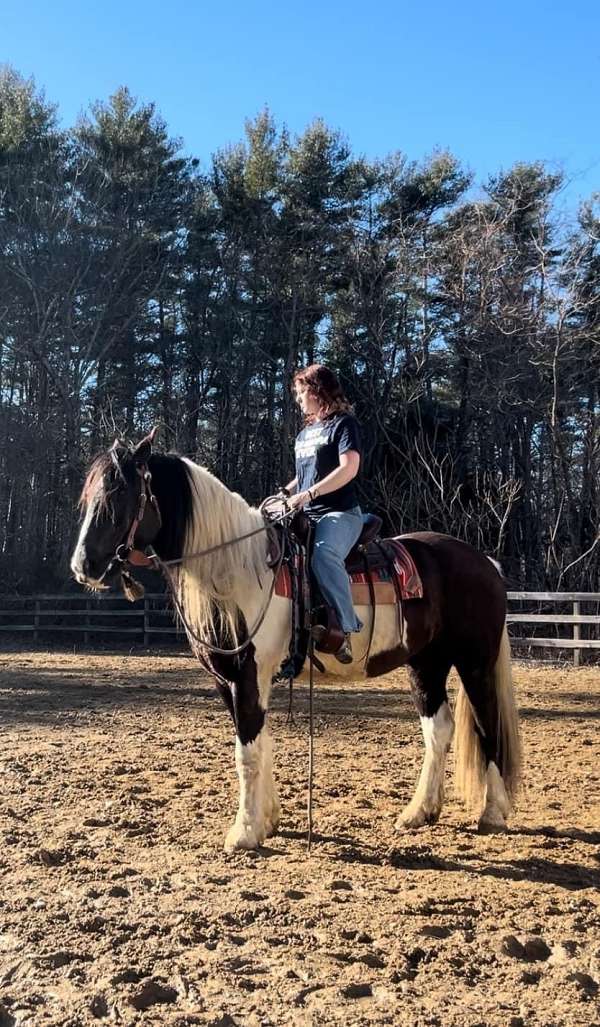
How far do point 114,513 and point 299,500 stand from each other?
0.98 m

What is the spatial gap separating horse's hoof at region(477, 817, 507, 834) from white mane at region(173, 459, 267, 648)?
1859mm

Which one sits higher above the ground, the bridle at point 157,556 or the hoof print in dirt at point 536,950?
the bridle at point 157,556

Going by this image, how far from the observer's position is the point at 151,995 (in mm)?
2523

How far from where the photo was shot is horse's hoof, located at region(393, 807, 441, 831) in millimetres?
4453

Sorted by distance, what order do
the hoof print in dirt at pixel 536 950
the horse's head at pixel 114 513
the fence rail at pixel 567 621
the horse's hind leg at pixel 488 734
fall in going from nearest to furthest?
the hoof print in dirt at pixel 536 950 → the horse's head at pixel 114 513 → the horse's hind leg at pixel 488 734 → the fence rail at pixel 567 621

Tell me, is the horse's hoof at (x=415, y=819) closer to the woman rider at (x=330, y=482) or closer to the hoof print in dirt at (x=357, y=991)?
the woman rider at (x=330, y=482)

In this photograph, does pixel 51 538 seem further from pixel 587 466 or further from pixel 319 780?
pixel 319 780

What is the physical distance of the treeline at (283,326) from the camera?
59.8 ft

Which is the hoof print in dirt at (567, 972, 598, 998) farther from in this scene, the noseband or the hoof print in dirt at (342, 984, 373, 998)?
the noseband

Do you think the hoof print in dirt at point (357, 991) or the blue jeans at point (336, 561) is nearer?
the hoof print in dirt at point (357, 991)

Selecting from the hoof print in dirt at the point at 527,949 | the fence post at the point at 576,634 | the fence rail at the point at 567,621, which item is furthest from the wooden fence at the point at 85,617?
the hoof print in dirt at the point at 527,949

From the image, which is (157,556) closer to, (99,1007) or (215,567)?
(215,567)

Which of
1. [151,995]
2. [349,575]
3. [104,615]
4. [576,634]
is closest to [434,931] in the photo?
[151,995]

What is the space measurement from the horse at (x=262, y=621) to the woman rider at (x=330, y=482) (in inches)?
11.0
